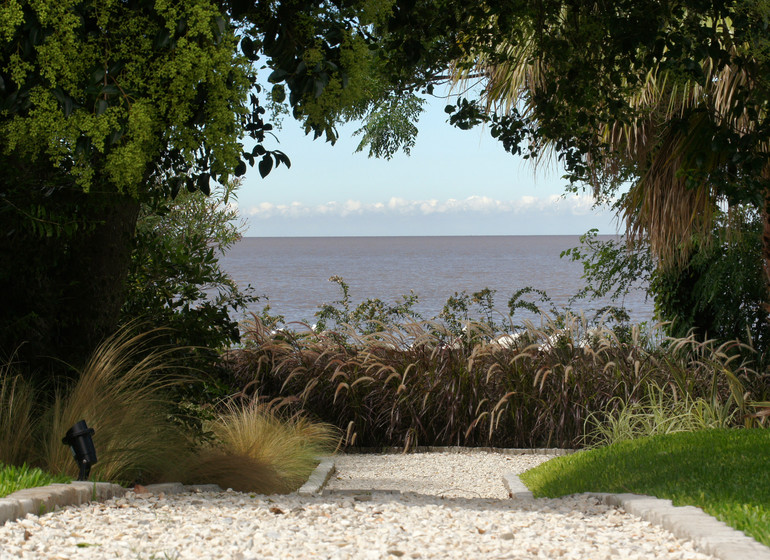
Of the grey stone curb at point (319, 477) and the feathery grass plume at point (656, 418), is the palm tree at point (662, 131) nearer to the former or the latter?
the feathery grass plume at point (656, 418)

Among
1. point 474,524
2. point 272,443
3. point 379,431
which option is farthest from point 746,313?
point 474,524

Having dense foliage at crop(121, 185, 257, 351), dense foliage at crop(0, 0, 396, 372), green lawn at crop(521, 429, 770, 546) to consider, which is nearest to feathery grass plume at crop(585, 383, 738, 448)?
green lawn at crop(521, 429, 770, 546)

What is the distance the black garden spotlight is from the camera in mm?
4055

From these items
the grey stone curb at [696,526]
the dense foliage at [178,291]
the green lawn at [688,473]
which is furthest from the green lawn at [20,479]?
the green lawn at [688,473]

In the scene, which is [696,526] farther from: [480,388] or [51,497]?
[480,388]

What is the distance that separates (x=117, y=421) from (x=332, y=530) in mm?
2077

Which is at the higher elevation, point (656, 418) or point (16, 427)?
point (16, 427)

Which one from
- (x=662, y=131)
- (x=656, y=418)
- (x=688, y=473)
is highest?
(x=662, y=131)

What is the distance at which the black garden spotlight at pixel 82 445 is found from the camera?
13.3 feet

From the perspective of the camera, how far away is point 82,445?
4.07 m

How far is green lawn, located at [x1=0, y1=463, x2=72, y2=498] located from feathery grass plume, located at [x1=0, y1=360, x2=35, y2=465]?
521 mm

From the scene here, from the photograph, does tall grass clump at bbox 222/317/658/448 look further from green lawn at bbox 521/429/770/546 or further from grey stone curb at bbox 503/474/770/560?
grey stone curb at bbox 503/474/770/560

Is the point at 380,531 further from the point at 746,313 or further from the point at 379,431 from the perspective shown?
the point at 746,313

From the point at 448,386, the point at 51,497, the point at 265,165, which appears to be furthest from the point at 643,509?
the point at 448,386
